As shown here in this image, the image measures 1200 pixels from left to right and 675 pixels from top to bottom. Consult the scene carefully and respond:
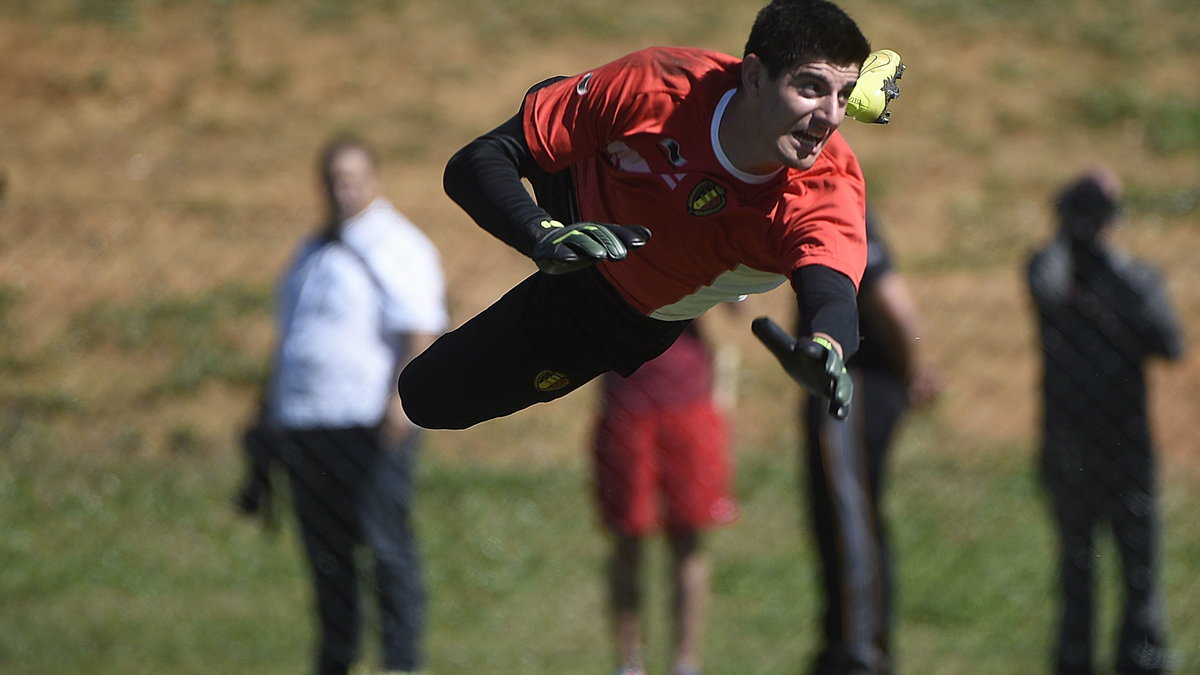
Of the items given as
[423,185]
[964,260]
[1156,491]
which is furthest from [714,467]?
[423,185]

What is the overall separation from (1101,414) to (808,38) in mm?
2940

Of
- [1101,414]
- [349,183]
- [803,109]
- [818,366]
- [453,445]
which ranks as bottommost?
[453,445]

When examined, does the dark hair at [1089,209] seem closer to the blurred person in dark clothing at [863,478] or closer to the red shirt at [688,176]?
the blurred person in dark clothing at [863,478]

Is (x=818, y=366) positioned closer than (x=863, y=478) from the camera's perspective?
Yes

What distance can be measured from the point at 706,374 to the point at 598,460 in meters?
0.50

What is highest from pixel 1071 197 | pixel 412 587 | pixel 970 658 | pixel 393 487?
pixel 1071 197

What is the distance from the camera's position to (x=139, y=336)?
7379 millimetres

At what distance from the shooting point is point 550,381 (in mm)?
3379

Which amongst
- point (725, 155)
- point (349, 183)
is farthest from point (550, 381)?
point (349, 183)

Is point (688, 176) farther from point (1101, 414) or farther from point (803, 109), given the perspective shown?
point (1101, 414)

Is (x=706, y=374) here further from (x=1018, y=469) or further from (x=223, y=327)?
(x=223, y=327)

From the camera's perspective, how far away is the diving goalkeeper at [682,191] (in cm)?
268

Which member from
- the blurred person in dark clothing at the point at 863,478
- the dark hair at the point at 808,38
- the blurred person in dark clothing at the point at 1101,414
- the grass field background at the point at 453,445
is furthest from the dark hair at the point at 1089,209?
the dark hair at the point at 808,38

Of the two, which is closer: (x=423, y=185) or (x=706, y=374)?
(x=706, y=374)
